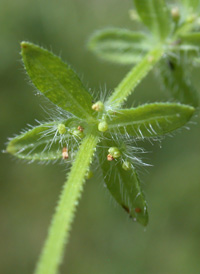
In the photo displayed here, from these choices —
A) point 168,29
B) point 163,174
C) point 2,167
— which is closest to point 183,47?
point 168,29

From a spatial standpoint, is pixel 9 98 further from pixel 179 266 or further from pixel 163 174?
pixel 179 266

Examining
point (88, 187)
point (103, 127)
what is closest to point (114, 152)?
point (103, 127)

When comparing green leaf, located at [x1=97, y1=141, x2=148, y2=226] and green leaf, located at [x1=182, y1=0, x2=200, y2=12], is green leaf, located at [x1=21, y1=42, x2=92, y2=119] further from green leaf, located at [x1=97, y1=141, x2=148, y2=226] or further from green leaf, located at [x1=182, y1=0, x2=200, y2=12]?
green leaf, located at [x1=182, y1=0, x2=200, y2=12]

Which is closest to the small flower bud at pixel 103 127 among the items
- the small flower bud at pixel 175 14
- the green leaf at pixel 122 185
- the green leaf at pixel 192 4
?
the green leaf at pixel 122 185

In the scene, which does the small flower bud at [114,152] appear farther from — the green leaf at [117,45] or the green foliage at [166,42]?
the green leaf at [117,45]

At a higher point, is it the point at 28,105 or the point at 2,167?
the point at 28,105

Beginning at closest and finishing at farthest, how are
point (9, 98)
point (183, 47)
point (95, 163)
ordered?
point (95, 163), point (183, 47), point (9, 98)

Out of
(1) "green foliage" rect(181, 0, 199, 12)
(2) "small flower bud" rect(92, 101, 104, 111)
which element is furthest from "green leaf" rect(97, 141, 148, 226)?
(1) "green foliage" rect(181, 0, 199, 12)
